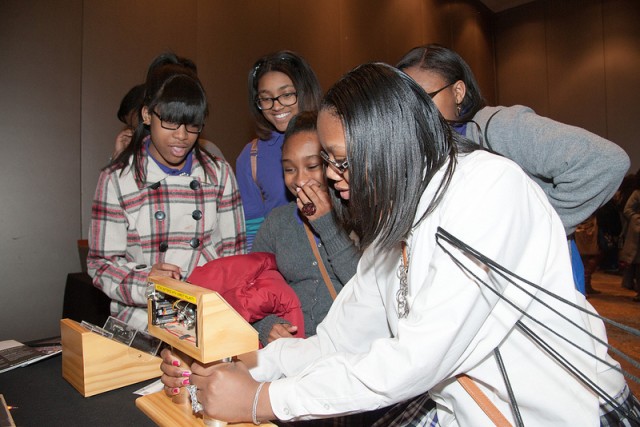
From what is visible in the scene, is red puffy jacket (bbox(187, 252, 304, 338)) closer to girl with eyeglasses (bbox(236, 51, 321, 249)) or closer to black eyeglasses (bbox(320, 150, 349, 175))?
girl with eyeglasses (bbox(236, 51, 321, 249))

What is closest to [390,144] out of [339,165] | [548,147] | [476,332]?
[339,165]

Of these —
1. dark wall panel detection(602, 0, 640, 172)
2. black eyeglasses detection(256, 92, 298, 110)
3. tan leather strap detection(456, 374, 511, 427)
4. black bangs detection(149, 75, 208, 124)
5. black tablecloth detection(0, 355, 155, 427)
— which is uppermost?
dark wall panel detection(602, 0, 640, 172)

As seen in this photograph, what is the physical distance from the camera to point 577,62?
26.6ft

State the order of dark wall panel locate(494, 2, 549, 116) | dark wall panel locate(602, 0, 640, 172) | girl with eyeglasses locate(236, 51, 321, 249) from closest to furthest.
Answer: girl with eyeglasses locate(236, 51, 321, 249), dark wall panel locate(602, 0, 640, 172), dark wall panel locate(494, 2, 549, 116)

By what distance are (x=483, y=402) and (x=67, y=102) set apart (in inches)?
127

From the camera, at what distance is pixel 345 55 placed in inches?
213

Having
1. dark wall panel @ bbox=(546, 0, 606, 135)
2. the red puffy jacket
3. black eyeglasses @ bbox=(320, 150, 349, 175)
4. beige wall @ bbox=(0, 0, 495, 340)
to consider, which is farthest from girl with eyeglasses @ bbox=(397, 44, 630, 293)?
dark wall panel @ bbox=(546, 0, 606, 135)

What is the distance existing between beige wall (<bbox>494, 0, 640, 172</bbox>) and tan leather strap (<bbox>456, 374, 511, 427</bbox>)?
324 inches

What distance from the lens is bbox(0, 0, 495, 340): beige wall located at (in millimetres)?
2873

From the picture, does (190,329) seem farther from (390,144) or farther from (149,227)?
(149,227)

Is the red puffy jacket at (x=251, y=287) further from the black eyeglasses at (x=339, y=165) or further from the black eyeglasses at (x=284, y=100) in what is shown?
the black eyeglasses at (x=284, y=100)

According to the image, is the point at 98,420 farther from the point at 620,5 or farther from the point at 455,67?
the point at 620,5

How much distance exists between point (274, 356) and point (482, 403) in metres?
0.52

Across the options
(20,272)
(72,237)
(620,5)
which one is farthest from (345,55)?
(620,5)
